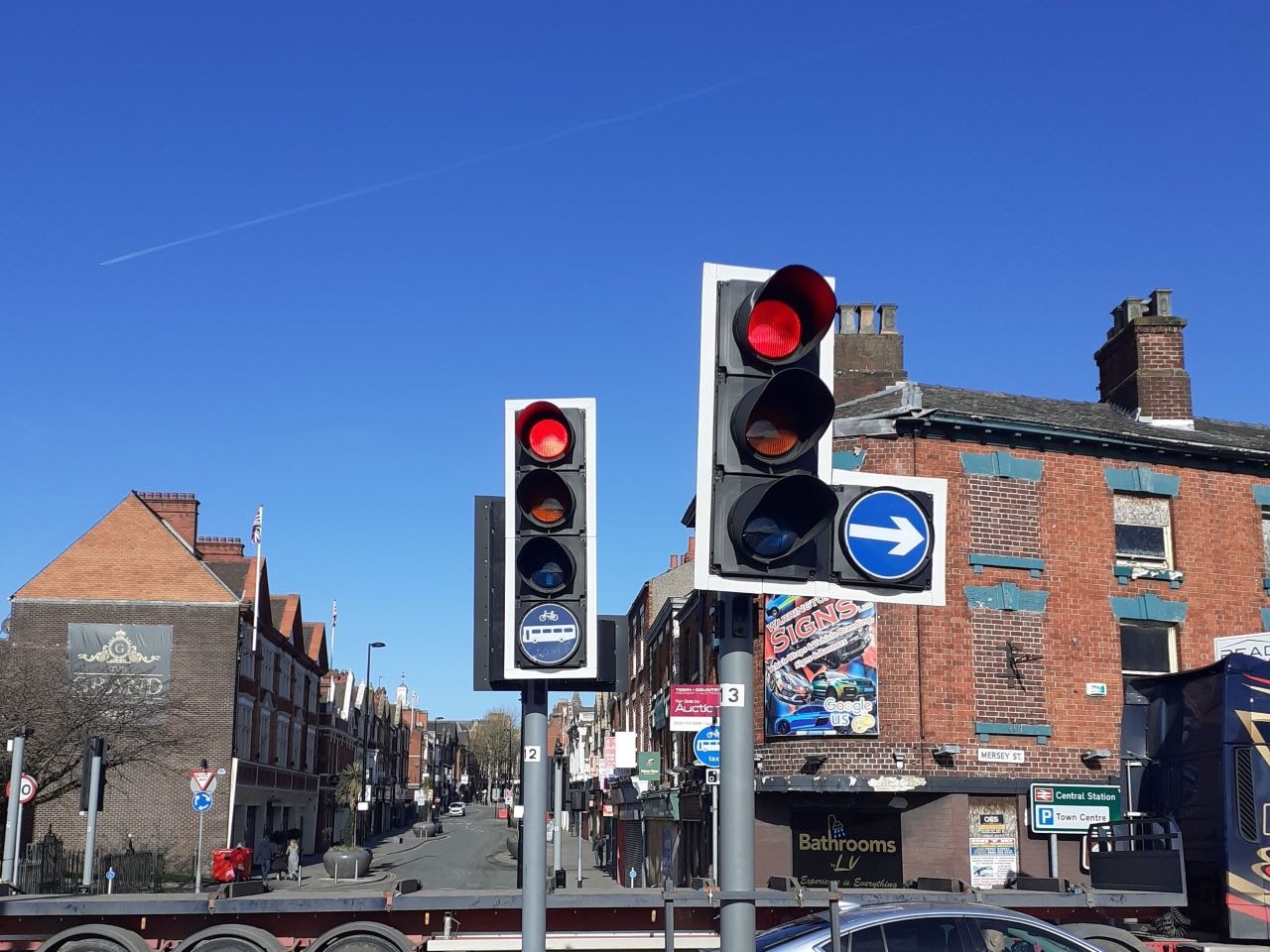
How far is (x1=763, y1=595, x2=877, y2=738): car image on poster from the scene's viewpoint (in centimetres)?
2319

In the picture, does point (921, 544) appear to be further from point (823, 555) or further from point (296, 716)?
point (296, 716)

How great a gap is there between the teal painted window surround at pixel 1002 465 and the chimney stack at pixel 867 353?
5.42m

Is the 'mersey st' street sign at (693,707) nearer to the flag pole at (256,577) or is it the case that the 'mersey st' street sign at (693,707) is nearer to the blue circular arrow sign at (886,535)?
the blue circular arrow sign at (886,535)

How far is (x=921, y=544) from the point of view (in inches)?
205

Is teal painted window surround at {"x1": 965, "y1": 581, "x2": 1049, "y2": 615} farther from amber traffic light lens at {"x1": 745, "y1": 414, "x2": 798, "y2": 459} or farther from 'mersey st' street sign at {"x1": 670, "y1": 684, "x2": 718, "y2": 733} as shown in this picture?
amber traffic light lens at {"x1": 745, "y1": 414, "x2": 798, "y2": 459}

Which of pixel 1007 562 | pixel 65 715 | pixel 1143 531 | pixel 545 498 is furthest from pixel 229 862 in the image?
pixel 545 498

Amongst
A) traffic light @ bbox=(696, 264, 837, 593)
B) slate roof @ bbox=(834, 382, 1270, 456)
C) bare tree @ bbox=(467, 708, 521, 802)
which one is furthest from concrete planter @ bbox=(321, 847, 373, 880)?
bare tree @ bbox=(467, 708, 521, 802)

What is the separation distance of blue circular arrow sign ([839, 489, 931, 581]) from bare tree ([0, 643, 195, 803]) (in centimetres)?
3067

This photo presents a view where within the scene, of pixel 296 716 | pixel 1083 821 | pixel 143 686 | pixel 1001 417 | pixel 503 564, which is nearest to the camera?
pixel 503 564

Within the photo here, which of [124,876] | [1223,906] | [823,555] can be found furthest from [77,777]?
[823,555]

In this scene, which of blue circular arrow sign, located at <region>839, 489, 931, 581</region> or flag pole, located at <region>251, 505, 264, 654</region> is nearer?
blue circular arrow sign, located at <region>839, 489, 931, 581</region>

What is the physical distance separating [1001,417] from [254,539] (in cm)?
3626

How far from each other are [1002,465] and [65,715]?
26.4 meters

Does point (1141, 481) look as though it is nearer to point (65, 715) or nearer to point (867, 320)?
point (867, 320)
